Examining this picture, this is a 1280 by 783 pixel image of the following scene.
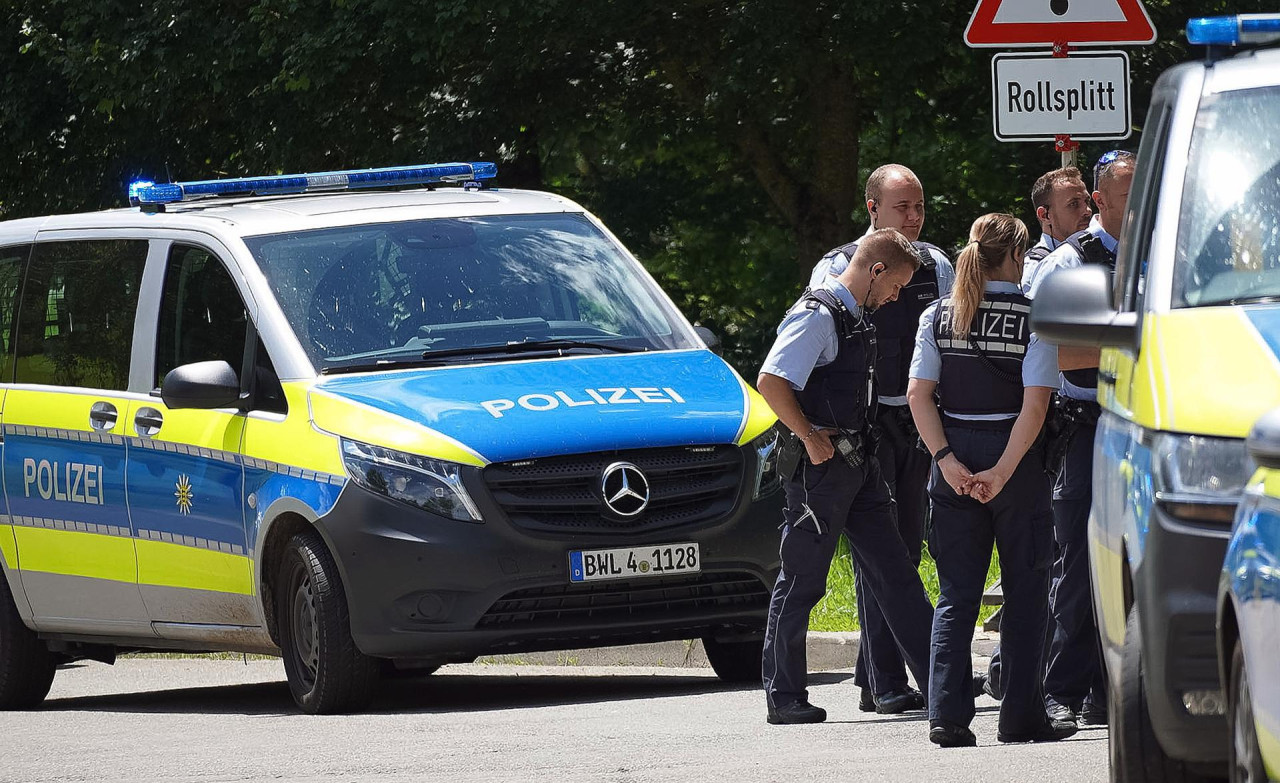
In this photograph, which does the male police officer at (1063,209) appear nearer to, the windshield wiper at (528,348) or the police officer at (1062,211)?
the police officer at (1062,211)

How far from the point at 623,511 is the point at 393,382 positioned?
3.33 ft

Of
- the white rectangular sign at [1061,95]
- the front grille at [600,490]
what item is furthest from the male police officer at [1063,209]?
the front grille at [600,490]

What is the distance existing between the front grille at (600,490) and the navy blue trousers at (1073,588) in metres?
1.44

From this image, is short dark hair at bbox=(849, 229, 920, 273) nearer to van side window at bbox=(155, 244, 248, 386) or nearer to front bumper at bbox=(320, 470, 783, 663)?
front bumper at bbox=(320, 470, 783, 663)

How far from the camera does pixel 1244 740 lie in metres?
4.12

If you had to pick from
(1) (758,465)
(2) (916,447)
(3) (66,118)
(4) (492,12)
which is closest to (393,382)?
(1) (758,465)

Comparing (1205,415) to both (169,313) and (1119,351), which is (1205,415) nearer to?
(1119,351)

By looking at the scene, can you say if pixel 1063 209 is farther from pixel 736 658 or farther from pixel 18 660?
pixel 18 660

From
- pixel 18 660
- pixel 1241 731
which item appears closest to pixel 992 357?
pixel 1241 731

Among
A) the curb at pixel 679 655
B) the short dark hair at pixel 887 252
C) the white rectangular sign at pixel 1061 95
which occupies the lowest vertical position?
the curb at pixel 679 655

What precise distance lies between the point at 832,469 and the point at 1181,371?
3.41 meters

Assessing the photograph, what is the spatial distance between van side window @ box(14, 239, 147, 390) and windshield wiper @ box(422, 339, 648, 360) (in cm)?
145

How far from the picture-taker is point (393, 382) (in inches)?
361

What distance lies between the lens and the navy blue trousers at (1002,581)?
7508 millimetres
